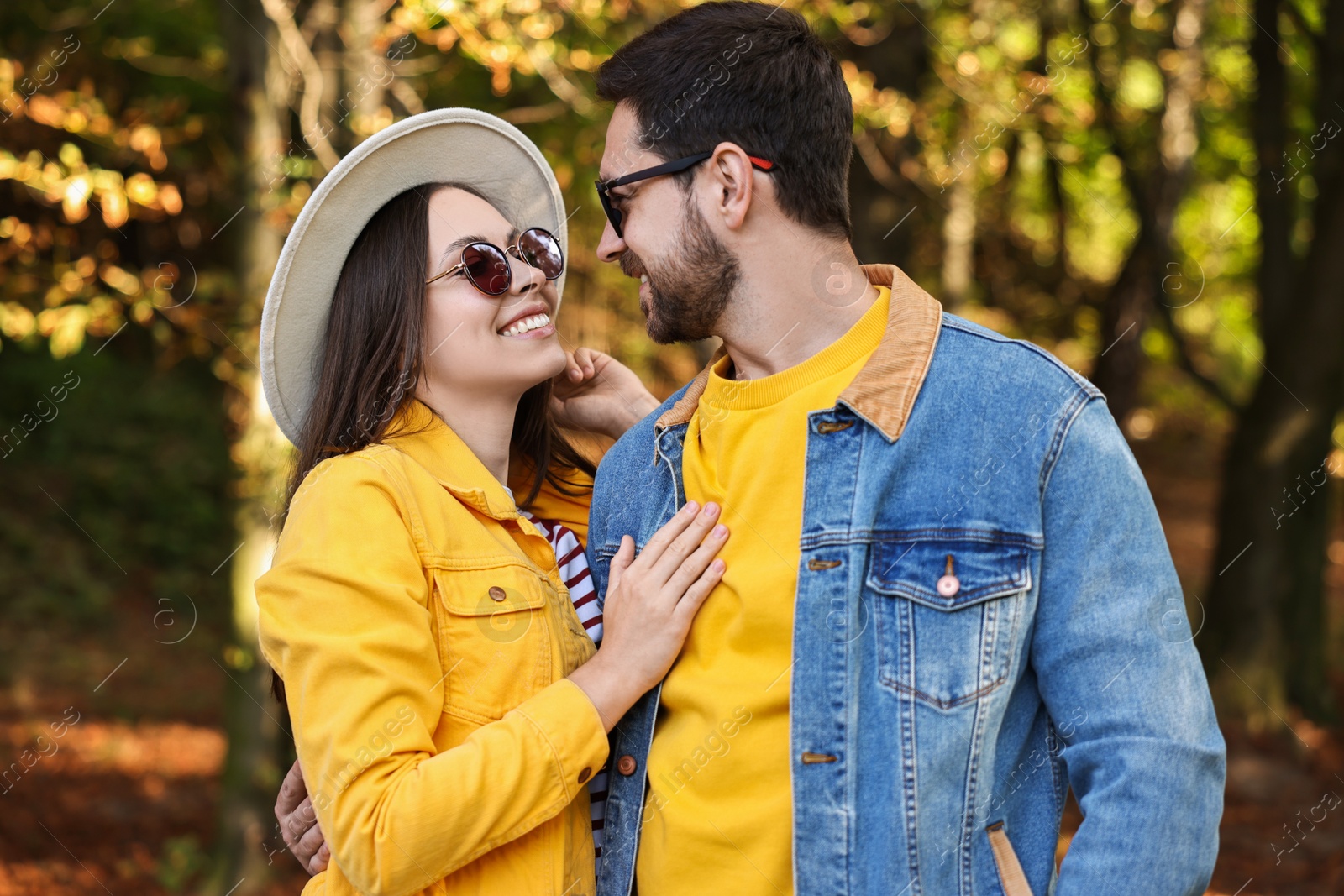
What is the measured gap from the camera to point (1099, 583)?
1.79 meters

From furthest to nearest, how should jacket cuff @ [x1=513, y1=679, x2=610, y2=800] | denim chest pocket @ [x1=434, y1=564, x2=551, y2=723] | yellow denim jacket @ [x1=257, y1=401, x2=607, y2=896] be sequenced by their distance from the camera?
1. denim chest pocket @ [x1=434, y1=564, x2=551, y2=723]
2. jacket cuff @ [x1=513, y1=679, x2=610, y2=800]
3. yellow denim jacket @ [x1=257, y1=401, x2=607, y2=896]

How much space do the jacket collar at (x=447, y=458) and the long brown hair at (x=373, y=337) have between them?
0.04 meters

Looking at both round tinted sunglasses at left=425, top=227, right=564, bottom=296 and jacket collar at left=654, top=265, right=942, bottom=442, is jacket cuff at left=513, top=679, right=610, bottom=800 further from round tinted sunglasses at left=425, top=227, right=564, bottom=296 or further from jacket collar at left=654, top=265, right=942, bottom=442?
round tinted sunglasses at left=425, top=227, right=564, bottom=296

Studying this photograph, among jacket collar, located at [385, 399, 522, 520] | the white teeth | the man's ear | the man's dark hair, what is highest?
the man's dark hair

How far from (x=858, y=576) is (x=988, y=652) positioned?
24 centimetres

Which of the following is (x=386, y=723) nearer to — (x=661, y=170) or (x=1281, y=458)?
(x=661, y=170)

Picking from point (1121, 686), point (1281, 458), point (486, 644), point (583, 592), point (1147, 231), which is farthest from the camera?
point (1147, 231)

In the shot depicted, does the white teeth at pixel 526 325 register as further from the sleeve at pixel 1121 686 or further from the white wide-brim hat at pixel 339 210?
the sleeve at pixel 1121 686

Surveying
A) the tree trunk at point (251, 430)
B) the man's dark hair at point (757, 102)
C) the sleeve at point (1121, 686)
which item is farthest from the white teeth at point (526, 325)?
the tree trunk at point (251, 430)

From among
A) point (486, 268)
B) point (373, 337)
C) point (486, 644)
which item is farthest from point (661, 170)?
point (486, 644)

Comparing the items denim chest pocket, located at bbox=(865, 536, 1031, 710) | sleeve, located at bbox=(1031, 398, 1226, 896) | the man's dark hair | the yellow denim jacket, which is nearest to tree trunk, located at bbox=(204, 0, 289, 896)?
the yellow denim jacket

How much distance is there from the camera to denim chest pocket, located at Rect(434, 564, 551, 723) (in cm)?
215

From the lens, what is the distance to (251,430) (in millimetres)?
5027

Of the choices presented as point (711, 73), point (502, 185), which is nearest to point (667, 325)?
point (711, 73)
